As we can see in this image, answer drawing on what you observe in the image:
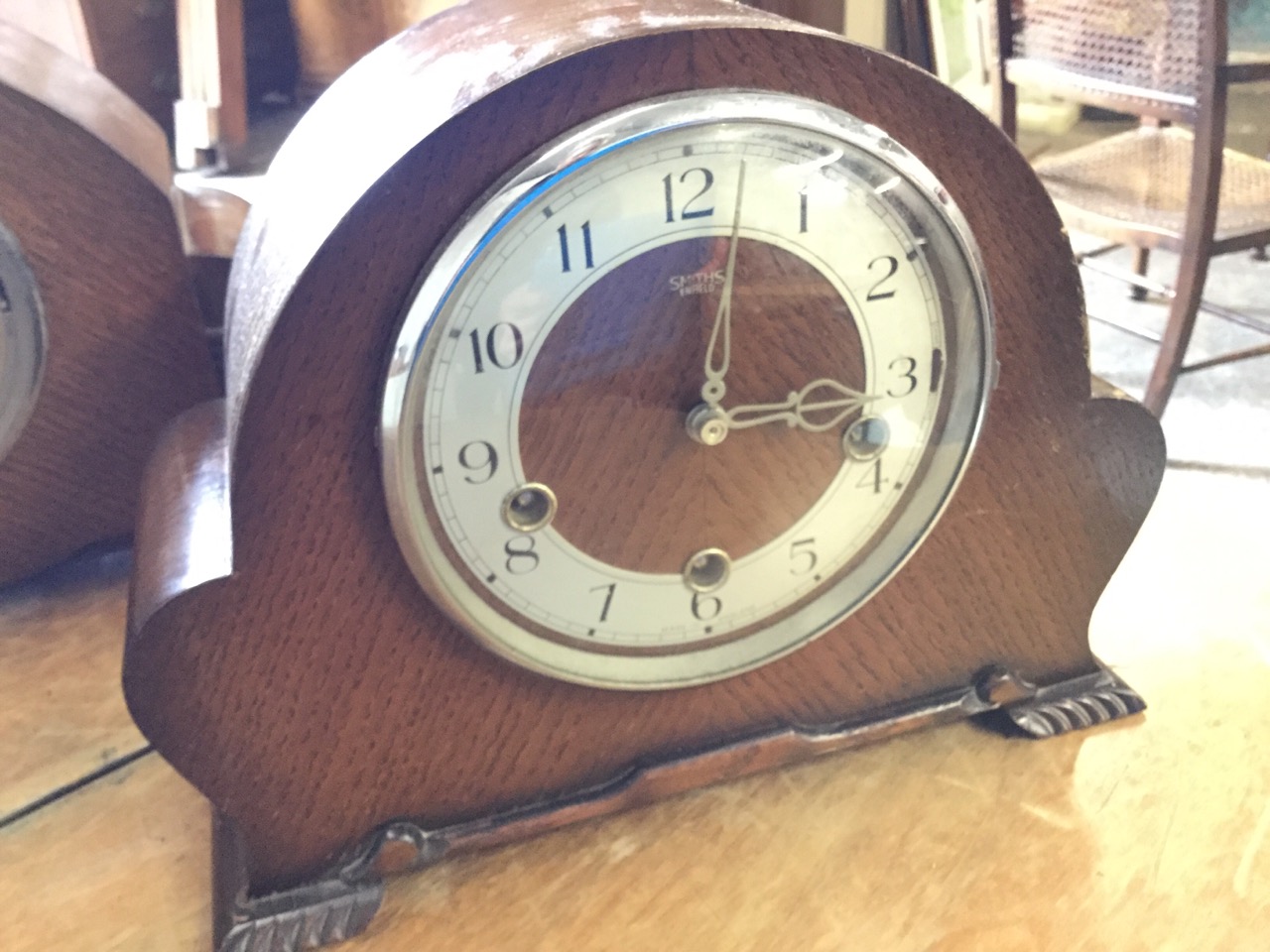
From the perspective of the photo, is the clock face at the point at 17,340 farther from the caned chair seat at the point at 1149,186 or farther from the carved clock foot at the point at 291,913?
the caned chair seat at the point at 1149,186

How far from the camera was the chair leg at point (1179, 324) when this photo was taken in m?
1.19

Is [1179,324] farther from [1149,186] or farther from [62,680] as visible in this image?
[62,680]

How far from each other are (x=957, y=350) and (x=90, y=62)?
0.89 metres

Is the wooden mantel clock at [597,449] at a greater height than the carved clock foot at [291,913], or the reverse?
the wooden mantel clock at [597,449]

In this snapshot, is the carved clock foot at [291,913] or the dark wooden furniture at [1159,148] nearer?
the carved clock foot at [291,913]

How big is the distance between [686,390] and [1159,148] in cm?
128

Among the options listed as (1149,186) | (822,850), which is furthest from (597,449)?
(1149,186)

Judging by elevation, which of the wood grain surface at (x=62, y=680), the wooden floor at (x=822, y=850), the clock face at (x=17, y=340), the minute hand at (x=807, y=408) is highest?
the clock face at (x=17, y=340)

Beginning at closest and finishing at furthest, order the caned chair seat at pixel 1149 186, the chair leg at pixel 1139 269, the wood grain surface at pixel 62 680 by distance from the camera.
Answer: the wood grain surface at pixel 62 680, the caned chair seat at pixel 1149 186, the chair leg at pixel 1139 269

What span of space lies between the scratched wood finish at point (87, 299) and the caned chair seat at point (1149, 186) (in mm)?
955

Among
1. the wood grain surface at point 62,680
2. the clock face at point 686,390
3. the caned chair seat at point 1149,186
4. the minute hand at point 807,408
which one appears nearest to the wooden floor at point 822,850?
the wood grain surface at point 62,680

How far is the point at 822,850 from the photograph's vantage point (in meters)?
0.62

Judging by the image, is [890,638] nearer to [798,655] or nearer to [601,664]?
[798,655]

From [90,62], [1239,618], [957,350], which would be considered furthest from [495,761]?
[90,62]
